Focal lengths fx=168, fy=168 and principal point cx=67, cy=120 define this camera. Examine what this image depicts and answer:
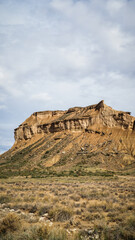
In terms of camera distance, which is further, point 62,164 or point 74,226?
point 62,164

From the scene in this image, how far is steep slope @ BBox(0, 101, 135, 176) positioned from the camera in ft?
142

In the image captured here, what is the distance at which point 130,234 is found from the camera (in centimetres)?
511

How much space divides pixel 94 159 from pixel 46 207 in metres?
38.2

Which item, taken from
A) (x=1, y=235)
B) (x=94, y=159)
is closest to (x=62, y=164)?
(x=94, y=159)

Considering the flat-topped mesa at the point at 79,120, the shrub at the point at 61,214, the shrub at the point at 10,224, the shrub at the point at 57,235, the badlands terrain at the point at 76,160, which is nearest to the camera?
the shrub at the point at 57,235

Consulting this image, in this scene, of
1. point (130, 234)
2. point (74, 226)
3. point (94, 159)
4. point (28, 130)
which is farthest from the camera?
point (28, 130)

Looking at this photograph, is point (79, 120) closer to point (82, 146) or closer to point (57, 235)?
point (82, 146)

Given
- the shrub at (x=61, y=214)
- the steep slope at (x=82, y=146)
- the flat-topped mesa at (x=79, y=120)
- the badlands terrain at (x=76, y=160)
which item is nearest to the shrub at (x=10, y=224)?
the badlands terrain at (x=76, y=160)

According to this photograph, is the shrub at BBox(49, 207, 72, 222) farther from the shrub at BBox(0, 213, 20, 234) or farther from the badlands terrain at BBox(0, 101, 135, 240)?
the shrub at BBox(0, 213, 20, 234)

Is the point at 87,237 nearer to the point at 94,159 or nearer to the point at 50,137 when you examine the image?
the point at 94,159

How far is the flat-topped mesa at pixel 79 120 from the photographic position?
57763 mm

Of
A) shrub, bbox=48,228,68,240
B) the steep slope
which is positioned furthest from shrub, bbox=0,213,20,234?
the steep slope

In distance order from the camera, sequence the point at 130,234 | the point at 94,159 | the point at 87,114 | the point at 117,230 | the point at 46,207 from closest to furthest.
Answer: the point at 130,234 < the point at 117,230 < the point at 46,207 < the point at 94,159 < the point at 87,114

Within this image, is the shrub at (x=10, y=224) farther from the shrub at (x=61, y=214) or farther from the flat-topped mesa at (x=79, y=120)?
the flat-topped mesa at (x=79, y=120)
